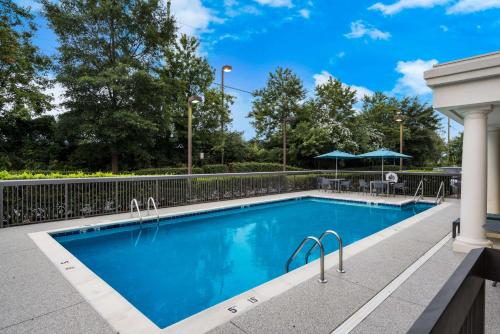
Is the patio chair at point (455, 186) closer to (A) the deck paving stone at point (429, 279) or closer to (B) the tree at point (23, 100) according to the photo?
(A) the deck paving stone at point (429, 279)

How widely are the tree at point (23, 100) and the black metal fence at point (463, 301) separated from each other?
1596 centimetres

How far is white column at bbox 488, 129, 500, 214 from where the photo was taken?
6305 mm

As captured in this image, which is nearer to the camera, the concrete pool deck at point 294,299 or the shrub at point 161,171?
the concrete pool deck at point 294,299

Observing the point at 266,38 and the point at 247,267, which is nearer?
the point at 247,267

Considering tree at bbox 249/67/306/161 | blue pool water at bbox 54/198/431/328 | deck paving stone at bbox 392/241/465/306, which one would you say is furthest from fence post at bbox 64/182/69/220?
tree at bbox 249/67/306/161

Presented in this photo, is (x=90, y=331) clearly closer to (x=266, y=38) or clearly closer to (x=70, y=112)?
(x=70, y=112)

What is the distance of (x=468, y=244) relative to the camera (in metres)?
4.39

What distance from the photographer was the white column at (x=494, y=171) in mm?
6305

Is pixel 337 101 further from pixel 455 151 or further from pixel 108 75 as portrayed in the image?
pixel 455 151

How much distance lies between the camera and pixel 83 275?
3.60 m

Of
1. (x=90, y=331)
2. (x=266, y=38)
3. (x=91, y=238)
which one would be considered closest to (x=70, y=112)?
(x=91, y=238)

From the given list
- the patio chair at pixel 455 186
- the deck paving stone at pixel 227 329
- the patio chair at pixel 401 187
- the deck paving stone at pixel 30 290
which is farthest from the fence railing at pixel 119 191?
the deck paving stone at pixel 227 329

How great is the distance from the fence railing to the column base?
720 centimetres

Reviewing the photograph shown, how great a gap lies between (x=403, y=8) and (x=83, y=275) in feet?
53.9
